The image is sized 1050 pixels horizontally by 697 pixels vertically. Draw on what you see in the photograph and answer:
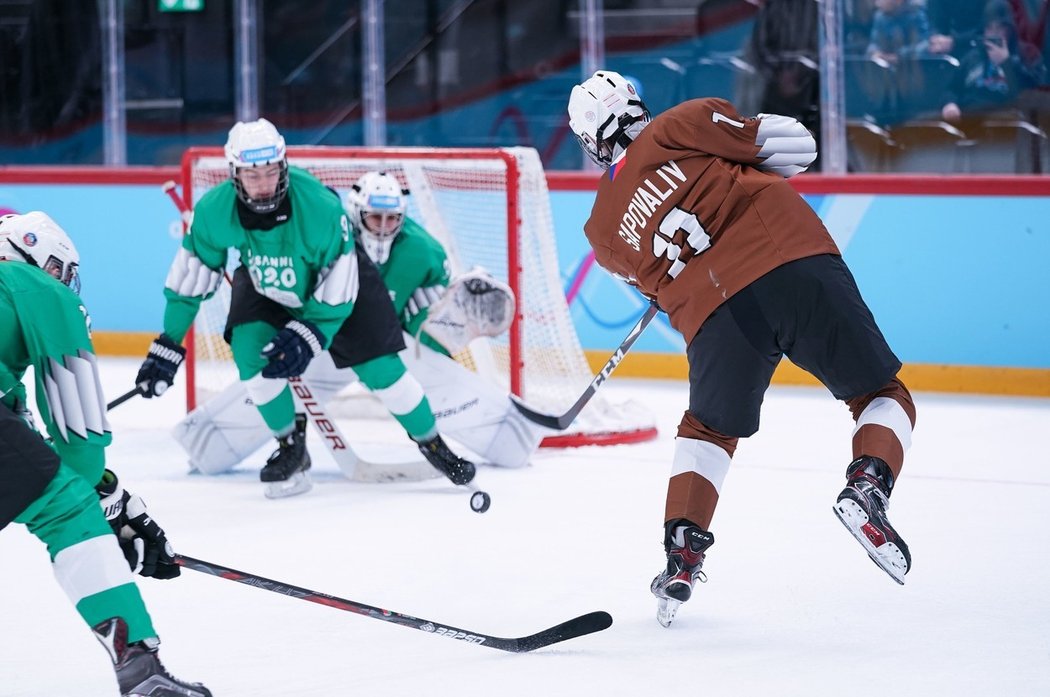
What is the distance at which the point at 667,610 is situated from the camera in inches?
106

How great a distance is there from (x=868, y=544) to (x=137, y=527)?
1220mm

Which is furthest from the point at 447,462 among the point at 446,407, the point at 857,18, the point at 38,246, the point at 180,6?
the point at 180,6

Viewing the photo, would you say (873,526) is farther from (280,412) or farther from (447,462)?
(280,412)

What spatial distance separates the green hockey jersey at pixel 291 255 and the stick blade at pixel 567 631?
4.77 feet

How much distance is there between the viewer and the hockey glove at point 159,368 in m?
3.72

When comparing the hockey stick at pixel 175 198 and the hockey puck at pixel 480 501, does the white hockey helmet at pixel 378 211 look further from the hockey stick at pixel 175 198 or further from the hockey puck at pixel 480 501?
the hockey puck at pixel 480 501

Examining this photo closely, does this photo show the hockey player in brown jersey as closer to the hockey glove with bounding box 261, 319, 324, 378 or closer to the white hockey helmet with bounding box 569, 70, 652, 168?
the white hockey helmet with bounding box 569, 70, 652, 168

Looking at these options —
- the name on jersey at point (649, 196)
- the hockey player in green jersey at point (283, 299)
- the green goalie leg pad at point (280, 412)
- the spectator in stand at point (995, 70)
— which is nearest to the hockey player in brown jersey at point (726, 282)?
the name on jersey at point (649, 196)

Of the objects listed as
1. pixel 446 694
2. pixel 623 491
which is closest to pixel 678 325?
pixel 446 694

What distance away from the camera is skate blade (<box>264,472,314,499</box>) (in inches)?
158

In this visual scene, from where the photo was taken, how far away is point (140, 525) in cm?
241

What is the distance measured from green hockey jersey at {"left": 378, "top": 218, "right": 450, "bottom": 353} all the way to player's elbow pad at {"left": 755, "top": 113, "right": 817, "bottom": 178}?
1.78 m

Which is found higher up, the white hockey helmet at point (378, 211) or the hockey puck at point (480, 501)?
the white hockey helmet at point (378, 211)

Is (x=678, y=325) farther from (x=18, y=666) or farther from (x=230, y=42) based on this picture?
(x=230, y=42)
